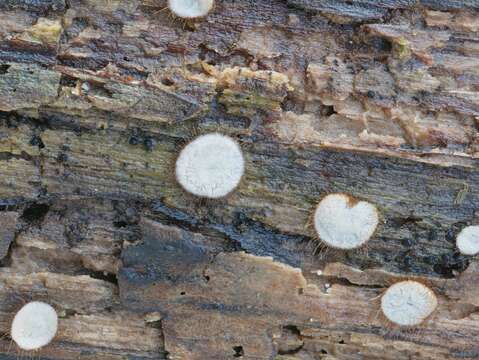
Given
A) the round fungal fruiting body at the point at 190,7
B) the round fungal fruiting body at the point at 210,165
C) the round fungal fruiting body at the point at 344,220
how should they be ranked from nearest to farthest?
the round fungal fruiting body at the point at 190,7, the round fungal fruiting body at the point at 210,165, the round fungal fruiting body at the point at 344,220

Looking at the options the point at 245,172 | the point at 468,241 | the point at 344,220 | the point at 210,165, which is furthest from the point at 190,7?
the point at 468,241

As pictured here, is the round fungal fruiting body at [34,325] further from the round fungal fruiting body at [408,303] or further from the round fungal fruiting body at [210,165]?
the round fungal fruiting body at [408,303]

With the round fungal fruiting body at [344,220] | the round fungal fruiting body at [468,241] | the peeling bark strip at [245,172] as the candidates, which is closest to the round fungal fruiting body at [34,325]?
the peeling bark strip at [245,172]

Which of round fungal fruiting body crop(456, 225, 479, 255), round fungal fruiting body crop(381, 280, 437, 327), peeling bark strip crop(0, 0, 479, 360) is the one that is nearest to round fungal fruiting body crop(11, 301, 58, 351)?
peeling bark strip crop(0, 0, 479, 360)

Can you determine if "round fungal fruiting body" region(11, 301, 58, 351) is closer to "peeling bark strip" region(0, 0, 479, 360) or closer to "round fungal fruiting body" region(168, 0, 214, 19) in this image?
"peeling bark strip" region(0, 0, 479, 360)

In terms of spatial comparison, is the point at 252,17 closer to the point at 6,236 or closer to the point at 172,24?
the point at 172,24

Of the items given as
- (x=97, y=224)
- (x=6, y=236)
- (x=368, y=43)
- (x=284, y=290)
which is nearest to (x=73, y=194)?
(x=97, y=224)

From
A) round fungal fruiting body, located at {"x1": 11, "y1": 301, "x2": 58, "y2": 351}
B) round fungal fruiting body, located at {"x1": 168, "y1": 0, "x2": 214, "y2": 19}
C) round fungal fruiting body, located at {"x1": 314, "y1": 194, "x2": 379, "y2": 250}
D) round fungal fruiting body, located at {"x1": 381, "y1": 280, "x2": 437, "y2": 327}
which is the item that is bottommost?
round fungal fruiting body, located at {"x1": 11, "y1": 301, "x2": 58, "y2": 351}

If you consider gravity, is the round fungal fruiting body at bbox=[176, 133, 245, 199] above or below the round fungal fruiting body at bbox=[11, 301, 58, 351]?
above

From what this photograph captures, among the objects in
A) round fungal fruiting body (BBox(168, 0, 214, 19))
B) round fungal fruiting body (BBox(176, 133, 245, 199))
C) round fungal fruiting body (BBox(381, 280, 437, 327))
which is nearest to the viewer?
round fungal fruiting body (BBox(168, 0, 214, 19))
